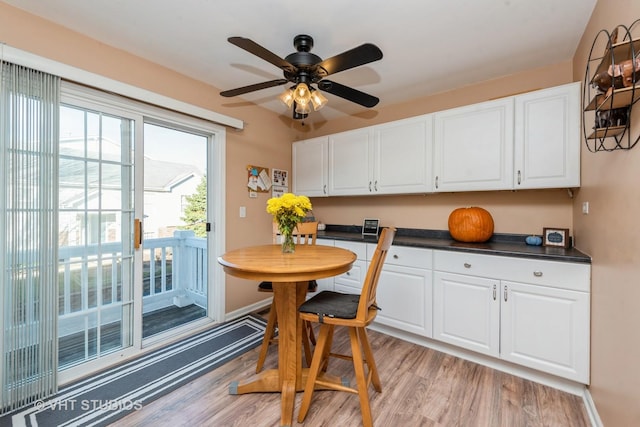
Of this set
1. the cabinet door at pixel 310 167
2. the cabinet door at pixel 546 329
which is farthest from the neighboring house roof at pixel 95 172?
the cabinet door at pixel 546 329

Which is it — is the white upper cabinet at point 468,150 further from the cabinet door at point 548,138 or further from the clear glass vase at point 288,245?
the clear glass vase at point 288,245

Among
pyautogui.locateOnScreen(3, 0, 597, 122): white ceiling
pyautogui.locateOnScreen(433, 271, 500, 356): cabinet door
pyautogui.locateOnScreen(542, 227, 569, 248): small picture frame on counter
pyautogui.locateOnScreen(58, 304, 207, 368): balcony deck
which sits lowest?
pyautogui.locateOnScreen(58, 304, 207, 368): balcony deck

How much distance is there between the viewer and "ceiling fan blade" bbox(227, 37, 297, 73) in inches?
56.1

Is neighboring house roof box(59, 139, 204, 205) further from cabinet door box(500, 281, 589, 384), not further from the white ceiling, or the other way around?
cabinet door box(500, 281, 589, 384)

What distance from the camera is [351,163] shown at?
10.6 feet

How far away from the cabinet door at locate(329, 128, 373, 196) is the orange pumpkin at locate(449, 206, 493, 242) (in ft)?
3.17

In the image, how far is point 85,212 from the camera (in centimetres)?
205

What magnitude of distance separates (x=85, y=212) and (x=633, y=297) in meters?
3.23

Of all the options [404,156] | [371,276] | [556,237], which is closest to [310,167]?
[404,156]

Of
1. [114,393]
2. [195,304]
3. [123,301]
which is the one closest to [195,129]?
[123,301]

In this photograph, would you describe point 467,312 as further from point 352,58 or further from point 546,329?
point 352,58

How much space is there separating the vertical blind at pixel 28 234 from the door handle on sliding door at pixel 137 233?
1.70 ft

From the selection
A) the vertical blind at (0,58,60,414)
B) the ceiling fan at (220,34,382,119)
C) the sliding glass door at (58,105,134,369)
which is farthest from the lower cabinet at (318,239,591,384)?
the vertical blind at (0,58,60,414)

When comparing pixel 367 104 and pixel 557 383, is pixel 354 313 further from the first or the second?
pixel 557 383
